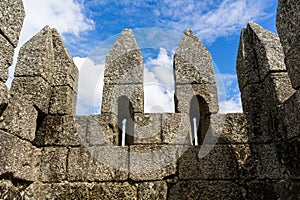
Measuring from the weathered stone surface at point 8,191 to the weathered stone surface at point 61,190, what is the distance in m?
0.34

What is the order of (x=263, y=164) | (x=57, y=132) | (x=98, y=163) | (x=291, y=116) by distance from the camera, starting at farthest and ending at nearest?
(x=57, y=132)
(x=98, y=163)
(x=263, y=164)
(x=291, y=116)

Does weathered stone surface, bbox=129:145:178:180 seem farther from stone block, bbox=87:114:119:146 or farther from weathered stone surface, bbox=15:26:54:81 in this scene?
weathered stone surface, bbox=15:26:54:81

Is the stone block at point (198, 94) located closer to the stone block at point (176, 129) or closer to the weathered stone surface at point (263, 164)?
the stone block at point (176, 129)

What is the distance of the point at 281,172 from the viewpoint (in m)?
3.98

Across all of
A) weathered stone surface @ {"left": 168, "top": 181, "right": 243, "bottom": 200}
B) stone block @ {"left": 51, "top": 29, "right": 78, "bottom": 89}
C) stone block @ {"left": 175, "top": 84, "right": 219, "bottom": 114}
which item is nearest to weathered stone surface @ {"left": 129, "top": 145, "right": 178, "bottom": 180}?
weathered stone surface @ {"left": 168, "top": 181, "right": 243, "bottom": 200}

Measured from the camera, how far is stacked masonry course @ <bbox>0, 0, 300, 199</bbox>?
148 inches

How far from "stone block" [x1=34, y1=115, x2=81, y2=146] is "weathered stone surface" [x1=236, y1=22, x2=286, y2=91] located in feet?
10.5

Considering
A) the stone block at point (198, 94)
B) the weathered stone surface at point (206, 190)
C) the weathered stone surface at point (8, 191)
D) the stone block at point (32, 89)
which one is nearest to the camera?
the weathered stone surface at point (8, 191)

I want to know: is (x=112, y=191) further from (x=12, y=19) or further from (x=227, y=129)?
(x=12, y=19)

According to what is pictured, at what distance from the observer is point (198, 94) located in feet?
15.3

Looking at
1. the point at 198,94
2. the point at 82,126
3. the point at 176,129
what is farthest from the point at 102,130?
the point at 198,94

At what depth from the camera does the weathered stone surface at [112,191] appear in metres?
4.01

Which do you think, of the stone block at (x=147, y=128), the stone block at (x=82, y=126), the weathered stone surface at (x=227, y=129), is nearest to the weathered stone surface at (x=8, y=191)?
the stone block at (x=82, y=126)

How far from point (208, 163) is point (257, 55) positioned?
2141mm
